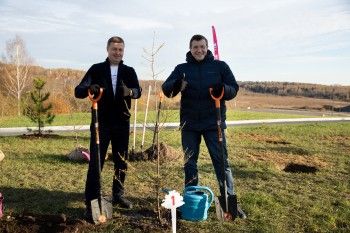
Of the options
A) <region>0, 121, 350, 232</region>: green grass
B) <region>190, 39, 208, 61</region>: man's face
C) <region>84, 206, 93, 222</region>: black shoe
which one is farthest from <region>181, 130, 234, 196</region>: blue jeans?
<region>84, 206, 93, 222</region>: black shoe

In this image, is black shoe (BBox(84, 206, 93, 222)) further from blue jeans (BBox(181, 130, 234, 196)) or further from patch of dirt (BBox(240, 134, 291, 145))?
patch of dirt (BBox(240, 134, 291, 145))

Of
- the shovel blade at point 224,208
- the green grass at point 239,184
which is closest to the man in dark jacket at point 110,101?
the green grass at point 239,184

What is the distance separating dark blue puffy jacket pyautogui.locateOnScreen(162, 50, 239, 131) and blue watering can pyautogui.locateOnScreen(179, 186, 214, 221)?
0.75 metres

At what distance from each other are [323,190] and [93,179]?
358 cm

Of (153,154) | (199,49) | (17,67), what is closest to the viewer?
(199,49)

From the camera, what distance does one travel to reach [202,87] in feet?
13.4

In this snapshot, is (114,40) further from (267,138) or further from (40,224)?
(267,138)

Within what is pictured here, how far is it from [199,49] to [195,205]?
1.77m

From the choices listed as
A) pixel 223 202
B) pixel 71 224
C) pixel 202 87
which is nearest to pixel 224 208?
pixel 223 202

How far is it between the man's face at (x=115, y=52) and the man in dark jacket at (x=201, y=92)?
2.05 ft

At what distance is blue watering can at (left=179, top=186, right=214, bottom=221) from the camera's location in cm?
392

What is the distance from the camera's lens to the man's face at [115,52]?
407 centimetres

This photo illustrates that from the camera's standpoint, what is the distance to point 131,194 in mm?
5145

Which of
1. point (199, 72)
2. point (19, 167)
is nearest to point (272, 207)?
point (199, 72)
